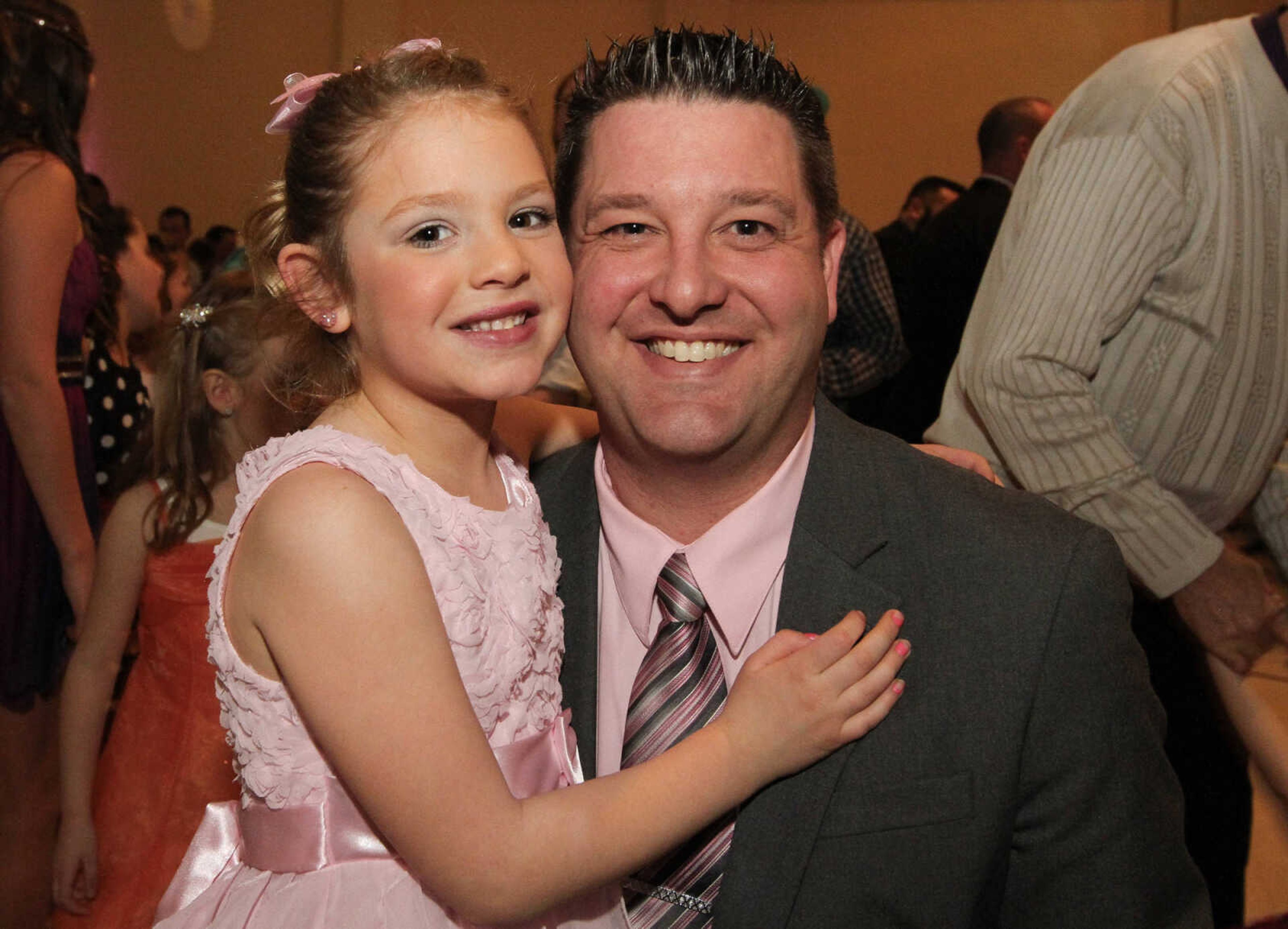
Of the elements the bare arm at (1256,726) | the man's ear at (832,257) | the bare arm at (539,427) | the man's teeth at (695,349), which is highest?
the man's ear at (832,257)

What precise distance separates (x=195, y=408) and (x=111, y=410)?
2.03ft

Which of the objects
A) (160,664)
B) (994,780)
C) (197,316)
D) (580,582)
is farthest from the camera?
(197,316)

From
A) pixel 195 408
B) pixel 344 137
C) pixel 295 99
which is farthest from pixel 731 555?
pixel 195 408

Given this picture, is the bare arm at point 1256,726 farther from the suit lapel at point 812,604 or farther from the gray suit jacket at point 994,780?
the suit lapel at point 812,604

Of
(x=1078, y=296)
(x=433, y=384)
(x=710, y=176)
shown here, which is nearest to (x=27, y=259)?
(x=433, y=384)

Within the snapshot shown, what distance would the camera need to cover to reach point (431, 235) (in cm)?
148

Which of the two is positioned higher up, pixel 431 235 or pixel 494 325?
pixel 431 235

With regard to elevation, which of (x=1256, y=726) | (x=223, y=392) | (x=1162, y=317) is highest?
(x=1162, y=317)

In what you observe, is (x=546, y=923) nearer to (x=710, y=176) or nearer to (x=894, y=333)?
(x=710, y=176)

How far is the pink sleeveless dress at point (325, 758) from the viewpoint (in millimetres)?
1428

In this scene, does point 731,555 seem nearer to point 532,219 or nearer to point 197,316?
point 532,219

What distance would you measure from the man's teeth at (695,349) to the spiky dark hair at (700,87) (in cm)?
26

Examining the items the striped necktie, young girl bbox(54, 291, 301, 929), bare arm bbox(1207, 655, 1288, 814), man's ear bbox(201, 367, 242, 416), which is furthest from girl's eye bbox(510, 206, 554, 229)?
bare arm bbox(1207, 655, 1288, 814)

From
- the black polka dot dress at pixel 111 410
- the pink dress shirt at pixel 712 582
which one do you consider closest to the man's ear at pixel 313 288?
the pink dress shirt at pixel 712 582
